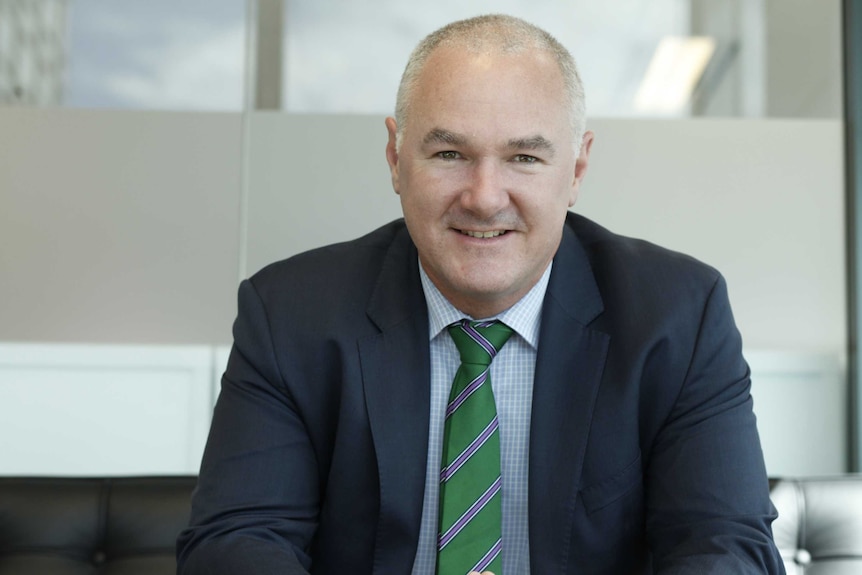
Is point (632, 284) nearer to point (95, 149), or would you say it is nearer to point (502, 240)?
point (502, 240)

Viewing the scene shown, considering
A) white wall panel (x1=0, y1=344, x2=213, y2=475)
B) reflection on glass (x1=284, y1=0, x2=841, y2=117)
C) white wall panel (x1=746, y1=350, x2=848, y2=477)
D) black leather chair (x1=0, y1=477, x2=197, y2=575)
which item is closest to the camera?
black leather chair (x1=0, y1=477, x2=197, y2=575)

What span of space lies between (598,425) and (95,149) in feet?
5.58

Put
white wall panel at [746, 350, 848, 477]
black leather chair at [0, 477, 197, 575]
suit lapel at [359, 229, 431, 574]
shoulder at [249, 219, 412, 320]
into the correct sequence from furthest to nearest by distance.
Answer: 1. white wall panel at [746, 350, 848, 477]
2. black leather chair at [0, 477, 197, 575]
3. shoulder at [249, 219, 412, 320]
4. suit lapel at [359, 229, 431, 574]

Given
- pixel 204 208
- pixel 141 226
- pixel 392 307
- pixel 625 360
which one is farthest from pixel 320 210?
pixel 625 360

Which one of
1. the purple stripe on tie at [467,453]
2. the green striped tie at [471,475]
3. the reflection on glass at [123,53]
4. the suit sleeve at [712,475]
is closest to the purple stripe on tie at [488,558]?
the green striped tie at [471,475]

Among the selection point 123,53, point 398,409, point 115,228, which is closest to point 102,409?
point 115,228

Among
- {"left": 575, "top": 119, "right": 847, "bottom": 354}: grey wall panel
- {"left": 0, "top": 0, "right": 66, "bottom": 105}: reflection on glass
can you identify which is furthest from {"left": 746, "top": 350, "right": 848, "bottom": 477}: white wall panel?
{"left": 0, "top": 0, "right": 66, "bottom": 105}: reflection on glass

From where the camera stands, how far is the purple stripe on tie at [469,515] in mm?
1438

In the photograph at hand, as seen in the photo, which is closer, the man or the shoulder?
the man

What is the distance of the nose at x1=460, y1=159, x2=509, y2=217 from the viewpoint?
1411 mm

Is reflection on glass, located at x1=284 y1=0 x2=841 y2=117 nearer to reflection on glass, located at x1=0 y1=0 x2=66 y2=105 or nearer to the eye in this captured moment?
reflection on glass, located at x1=0 y1=0 x2=66 y2=105

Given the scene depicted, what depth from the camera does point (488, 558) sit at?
144 cm

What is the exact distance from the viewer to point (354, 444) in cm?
150

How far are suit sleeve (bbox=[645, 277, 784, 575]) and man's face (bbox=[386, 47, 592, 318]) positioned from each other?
29 centimetres
